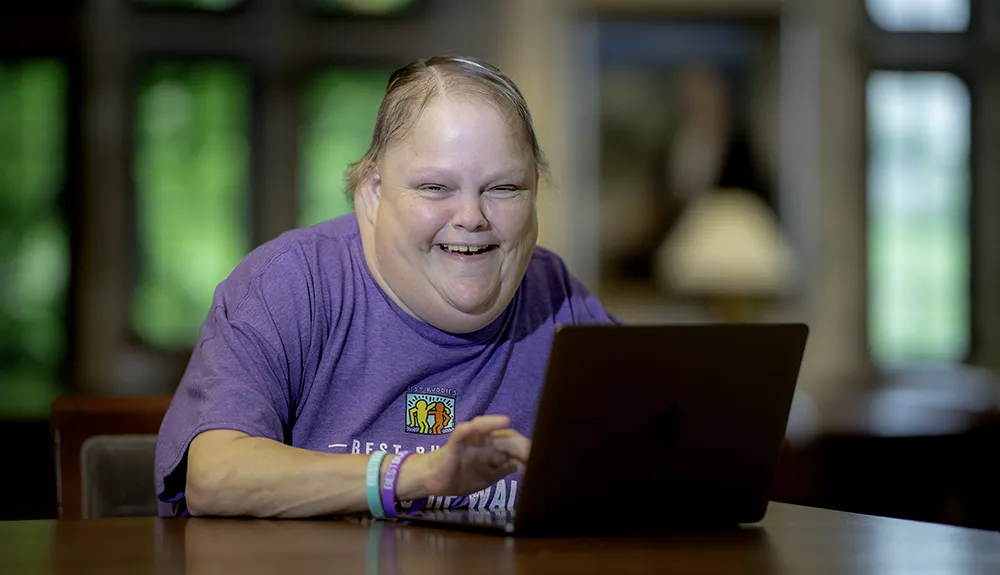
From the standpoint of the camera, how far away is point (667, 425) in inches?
51.1

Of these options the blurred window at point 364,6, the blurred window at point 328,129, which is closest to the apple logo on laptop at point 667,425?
the blurred window at point 328,129

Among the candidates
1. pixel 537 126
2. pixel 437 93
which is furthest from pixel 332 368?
pixel 537 126

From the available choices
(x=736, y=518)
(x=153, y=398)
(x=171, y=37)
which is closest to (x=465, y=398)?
(x=736, y=518)

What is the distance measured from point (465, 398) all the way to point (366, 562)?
24.2 inches

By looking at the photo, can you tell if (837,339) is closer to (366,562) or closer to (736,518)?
(736,518)

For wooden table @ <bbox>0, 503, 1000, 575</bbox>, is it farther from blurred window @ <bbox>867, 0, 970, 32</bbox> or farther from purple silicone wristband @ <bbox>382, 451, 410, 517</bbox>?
blurred window @ <bbox>867, 0, 970, 32</bbox>

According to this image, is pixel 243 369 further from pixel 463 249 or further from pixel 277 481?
pixel 463 249

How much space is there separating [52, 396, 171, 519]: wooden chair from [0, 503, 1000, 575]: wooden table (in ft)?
1.51

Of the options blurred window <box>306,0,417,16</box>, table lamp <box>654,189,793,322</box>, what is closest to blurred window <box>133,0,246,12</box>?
blurred window <box>306,0,417,16</box>

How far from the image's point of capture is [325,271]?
1.72 metres

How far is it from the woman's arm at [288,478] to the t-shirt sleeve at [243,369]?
0.14ft

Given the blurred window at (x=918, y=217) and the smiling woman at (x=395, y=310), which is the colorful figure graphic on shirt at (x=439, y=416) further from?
the blurred window at (x=918, y=217)

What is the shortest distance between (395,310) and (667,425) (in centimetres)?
53

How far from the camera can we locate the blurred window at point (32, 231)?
5.86 m
